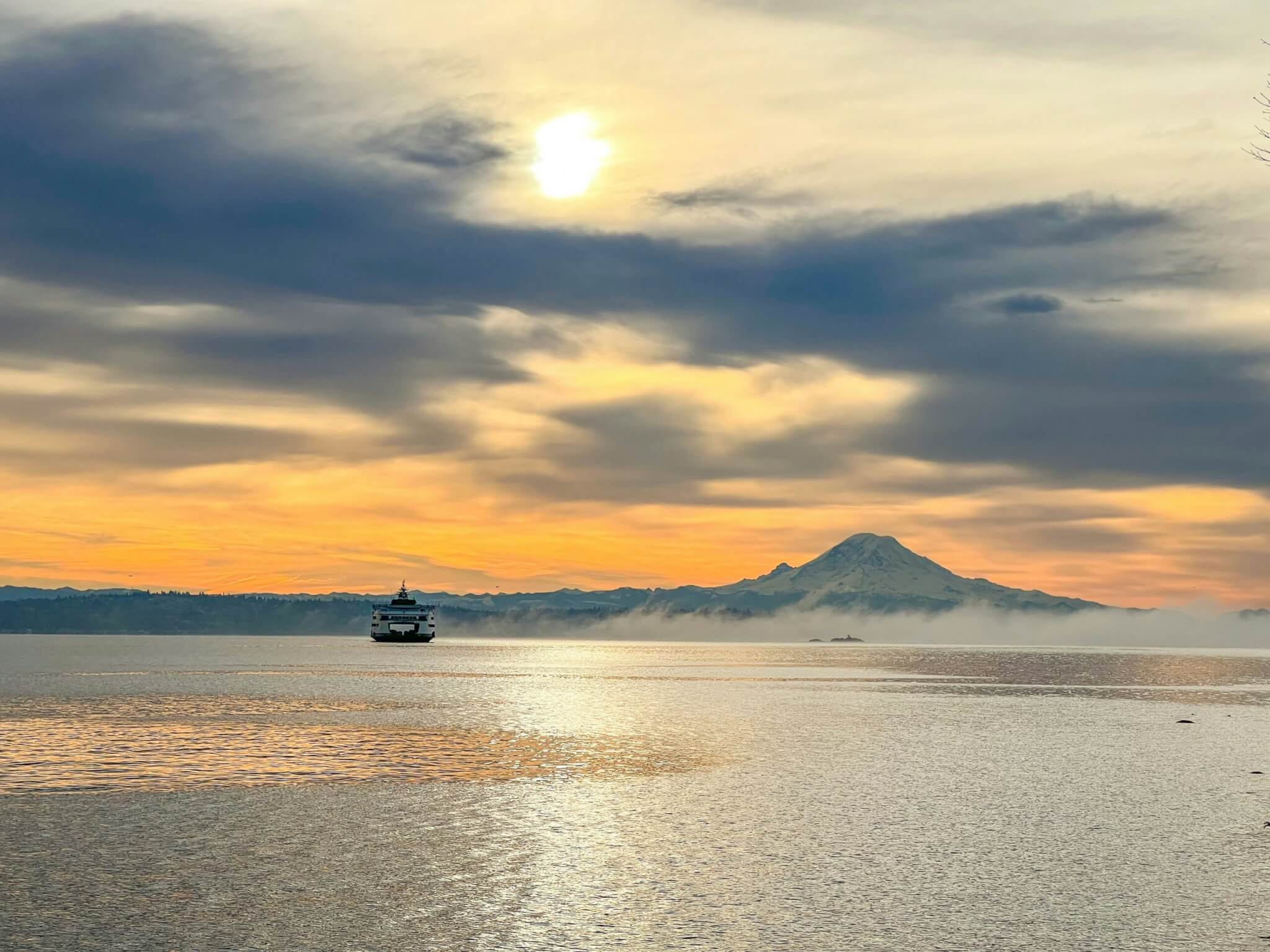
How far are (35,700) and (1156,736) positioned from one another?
68948 mm

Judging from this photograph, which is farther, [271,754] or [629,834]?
[271,754]

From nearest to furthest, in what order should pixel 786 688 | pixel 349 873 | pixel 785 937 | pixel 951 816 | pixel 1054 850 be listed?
pixel 785 937 → pixel 349 873 → pixel 1054 850 → pixel 951 816 → pixel 786 688

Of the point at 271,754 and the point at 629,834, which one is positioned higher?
the point at 629,834

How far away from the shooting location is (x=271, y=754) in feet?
154

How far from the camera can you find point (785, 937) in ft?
61.8

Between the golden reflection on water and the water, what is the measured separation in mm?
303

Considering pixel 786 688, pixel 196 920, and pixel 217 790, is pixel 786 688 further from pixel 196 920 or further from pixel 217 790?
pixel 196 920

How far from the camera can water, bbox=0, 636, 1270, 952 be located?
1958 cm

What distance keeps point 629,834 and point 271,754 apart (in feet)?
75.8

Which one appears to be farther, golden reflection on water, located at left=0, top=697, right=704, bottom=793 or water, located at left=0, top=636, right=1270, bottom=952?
golden reflection on water, located at left=0, top=697, right=704, bottom=793

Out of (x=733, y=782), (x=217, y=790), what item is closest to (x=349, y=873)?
(x=217, y=790)

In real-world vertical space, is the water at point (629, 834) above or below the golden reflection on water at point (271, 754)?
above

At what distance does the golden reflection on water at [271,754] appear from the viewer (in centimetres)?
→ 3938

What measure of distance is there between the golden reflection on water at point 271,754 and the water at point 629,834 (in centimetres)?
30
